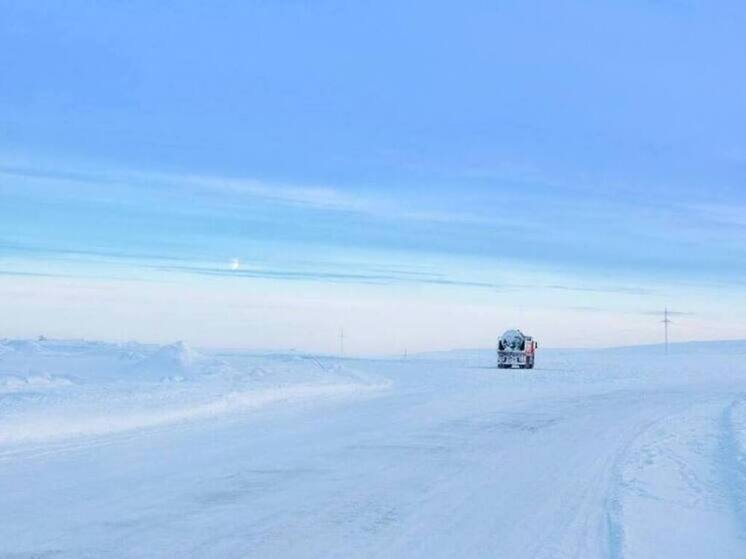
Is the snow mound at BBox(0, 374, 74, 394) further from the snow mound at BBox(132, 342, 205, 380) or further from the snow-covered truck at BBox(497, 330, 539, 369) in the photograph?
the snow-covered truck at BBox(497, 330, 539, 369)

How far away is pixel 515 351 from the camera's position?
5500 centimetres

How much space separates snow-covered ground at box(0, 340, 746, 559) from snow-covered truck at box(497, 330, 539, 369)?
1052 inches

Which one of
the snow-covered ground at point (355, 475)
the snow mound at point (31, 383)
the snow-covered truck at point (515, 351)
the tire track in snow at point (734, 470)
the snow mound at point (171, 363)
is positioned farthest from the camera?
the snow-covered truck at point (515, 351)

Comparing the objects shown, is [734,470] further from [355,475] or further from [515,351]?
[515,351]

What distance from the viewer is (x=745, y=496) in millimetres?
11172

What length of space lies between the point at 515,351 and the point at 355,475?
43398mm

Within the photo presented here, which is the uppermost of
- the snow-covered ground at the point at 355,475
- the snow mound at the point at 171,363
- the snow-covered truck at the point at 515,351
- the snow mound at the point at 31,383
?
the snow-covered truck at the point at 515,351

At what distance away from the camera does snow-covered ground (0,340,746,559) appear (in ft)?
28.0

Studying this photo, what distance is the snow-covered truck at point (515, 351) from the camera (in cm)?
5481

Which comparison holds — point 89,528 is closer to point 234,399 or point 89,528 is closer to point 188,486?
point 188,486

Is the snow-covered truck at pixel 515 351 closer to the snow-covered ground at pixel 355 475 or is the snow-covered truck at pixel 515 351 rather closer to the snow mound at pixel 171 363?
the snow mound at pixel 171 363

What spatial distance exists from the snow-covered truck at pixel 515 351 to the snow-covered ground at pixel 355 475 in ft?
87.7

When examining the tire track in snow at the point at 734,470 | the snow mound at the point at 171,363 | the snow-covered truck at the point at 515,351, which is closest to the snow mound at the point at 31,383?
the snow mound at the point at 171,363

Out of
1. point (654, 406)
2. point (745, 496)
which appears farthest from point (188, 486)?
point (654, 406)
